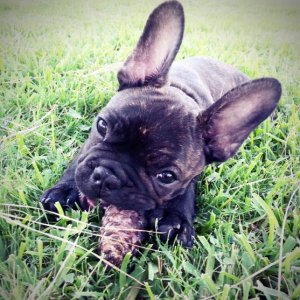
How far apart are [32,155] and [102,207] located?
28cm

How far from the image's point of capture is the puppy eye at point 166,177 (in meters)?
0.99

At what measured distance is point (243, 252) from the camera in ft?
3.00

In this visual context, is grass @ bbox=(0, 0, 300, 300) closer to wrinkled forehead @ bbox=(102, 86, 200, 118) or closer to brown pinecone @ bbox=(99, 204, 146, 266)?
brown pinecone @ bbox=(99, 204, 146, 266)

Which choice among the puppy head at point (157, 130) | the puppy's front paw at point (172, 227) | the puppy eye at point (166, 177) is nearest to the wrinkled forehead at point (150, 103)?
the puppy head at point (157, 130)

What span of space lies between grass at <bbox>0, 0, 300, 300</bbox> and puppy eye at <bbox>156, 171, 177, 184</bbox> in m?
0.15

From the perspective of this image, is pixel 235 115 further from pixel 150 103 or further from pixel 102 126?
pixel 102 126

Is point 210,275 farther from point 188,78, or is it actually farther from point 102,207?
point 188,78

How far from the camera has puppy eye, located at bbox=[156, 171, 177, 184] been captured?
0.99 meters

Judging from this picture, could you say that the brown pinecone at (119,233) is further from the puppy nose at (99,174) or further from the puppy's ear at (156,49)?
the puppy's ear at (156,49)

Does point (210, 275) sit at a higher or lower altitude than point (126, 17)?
lower

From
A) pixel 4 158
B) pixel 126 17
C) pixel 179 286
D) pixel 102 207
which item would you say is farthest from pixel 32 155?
pixel 179 286

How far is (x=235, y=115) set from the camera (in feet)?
3.38

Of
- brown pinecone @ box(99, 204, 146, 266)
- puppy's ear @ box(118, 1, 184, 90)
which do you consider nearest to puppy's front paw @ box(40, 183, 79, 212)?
brown pinecone @ box(99, 204, 146, 266)

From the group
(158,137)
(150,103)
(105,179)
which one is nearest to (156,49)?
(150,103)
